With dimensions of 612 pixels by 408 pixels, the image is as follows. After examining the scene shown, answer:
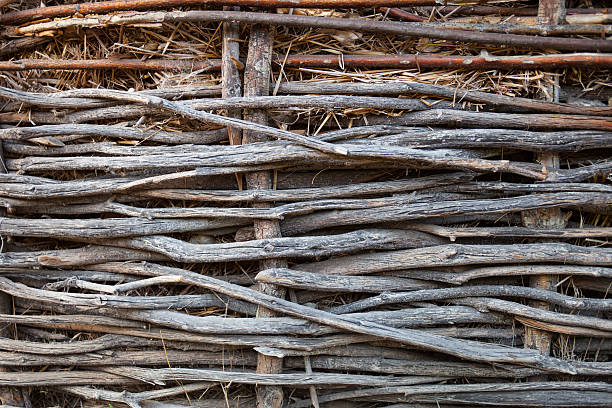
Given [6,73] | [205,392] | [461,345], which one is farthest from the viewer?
[6,73]

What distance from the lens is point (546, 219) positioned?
1.97 metres

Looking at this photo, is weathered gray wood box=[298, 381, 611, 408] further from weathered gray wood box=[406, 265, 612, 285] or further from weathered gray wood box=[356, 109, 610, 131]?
weathered gray wood box=[356, 109, 610, 131]

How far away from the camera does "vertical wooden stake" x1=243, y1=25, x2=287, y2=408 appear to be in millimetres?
1964

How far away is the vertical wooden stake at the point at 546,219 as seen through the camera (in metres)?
1.94

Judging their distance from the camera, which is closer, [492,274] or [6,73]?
[492,274]

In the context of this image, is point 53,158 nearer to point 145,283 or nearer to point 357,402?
point 145,283

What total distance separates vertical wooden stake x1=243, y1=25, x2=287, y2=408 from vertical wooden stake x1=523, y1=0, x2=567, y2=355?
1.05 m

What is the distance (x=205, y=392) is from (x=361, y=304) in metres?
0.78

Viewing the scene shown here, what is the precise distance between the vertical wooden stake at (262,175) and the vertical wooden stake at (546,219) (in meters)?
1.05

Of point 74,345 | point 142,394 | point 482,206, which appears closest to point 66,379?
point 74,345

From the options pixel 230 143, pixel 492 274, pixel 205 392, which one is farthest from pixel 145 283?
pixel 492 274

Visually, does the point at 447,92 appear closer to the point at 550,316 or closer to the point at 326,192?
the point at 326,192

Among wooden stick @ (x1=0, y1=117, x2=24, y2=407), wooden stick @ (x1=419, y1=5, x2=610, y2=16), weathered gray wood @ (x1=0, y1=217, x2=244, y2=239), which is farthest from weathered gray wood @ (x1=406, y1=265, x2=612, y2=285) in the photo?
wooden stick @ (x1=0, y1=117, x2=24, y2=407)

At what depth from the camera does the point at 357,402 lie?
2.05m
